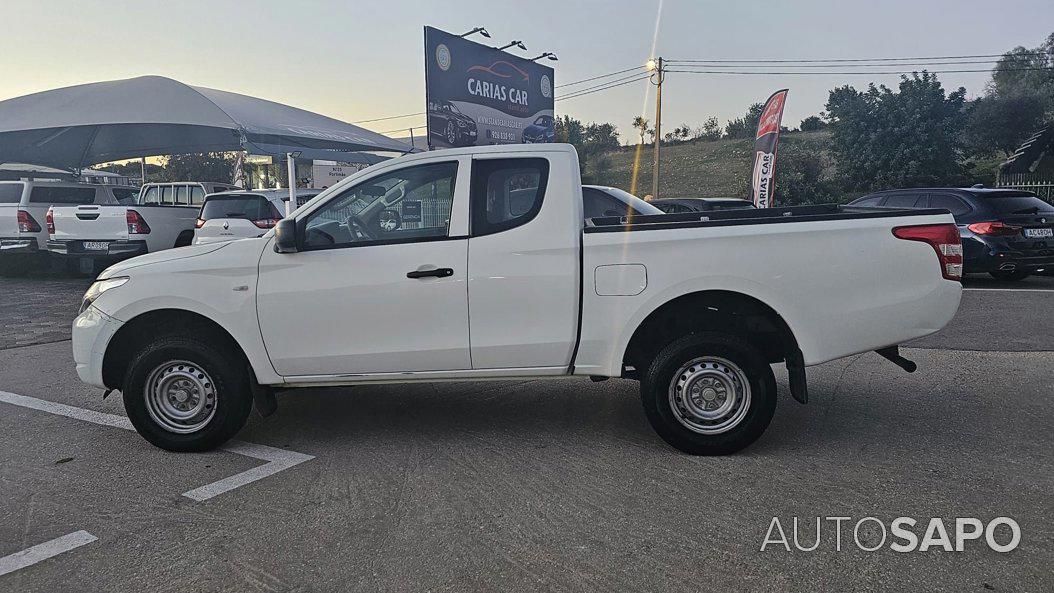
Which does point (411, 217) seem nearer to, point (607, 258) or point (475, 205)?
point (475, 205)

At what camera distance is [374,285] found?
4355 millimetres

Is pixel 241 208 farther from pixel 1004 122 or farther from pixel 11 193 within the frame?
pixel 1004 122

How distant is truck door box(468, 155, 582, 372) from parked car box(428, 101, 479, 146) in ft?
47.6

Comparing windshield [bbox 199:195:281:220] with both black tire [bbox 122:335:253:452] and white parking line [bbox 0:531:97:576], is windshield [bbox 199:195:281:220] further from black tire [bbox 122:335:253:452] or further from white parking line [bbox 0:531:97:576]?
white parking line [bbox 0:531:97:576]

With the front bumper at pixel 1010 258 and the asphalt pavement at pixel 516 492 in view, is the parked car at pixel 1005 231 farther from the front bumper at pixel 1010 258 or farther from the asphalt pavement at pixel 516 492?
the asphalt pavement at pixel 516 492

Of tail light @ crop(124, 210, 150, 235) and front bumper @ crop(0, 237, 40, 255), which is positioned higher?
tail light @ crop(124, 210, 150, 235)

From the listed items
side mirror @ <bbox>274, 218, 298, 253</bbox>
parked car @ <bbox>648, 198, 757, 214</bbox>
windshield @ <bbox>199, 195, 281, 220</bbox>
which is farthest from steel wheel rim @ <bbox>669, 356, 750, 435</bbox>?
windshield @ <bbox>199, 195, 281, 220</bbox>

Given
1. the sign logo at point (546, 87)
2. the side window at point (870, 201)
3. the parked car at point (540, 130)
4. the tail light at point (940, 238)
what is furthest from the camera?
the sign logo at point (546, 87)

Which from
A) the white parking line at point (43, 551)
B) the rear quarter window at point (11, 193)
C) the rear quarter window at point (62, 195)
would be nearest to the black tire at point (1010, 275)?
the white parking line at point (43, 551)

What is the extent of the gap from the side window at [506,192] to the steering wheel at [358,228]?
2.27 feet

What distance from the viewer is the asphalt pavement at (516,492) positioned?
9.93ft

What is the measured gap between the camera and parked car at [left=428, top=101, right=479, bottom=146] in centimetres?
1870

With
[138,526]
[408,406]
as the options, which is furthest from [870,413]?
[138,526]

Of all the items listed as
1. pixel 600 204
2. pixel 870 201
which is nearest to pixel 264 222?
pixel 600 204
